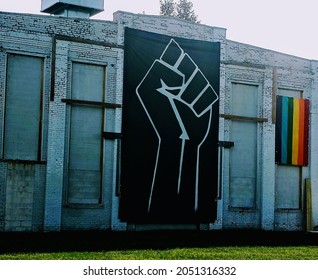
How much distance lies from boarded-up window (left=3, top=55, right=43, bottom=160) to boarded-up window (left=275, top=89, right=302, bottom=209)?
10.5 metres

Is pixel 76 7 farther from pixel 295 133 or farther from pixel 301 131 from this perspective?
pixel 301 131

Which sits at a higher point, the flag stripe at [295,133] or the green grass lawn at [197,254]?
the flag stripe at [295,133]

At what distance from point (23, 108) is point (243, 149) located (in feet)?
30.4

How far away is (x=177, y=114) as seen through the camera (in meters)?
24.4

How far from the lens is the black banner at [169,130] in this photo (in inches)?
925

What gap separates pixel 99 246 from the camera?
17562mm

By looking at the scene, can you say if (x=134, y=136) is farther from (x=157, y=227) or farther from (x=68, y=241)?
(x=68, y=241)

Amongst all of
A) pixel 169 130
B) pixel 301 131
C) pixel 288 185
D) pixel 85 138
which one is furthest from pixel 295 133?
pixel 85 138

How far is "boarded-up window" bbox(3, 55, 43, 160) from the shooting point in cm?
2141

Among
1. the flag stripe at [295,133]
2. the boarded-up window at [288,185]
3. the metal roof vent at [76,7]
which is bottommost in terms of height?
the boarded-up window at [288,185]

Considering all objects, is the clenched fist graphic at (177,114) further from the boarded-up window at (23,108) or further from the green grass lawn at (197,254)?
the green grass lawn at (197,254)

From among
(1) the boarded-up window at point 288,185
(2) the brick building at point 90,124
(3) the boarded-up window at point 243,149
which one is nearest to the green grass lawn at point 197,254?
(2) the brick building at point 90,124

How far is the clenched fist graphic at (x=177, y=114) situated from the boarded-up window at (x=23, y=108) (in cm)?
390

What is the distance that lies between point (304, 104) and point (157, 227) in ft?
28.8
